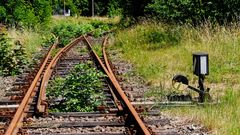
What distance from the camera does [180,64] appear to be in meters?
11.7

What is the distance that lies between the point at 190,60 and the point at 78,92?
196 inches

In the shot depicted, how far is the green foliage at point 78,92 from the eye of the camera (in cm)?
721

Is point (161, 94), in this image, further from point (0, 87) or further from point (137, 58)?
point (137, 58)

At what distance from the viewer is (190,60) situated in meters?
12.0

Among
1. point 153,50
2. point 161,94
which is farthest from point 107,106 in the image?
point 153,50

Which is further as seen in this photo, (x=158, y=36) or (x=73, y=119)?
(x=158, y=36)

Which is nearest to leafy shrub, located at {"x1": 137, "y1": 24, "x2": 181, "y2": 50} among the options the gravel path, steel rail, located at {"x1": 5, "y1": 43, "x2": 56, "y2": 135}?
the gravel path

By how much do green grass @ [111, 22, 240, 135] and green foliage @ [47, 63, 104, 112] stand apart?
1.06 metres

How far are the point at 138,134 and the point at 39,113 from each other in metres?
1.59

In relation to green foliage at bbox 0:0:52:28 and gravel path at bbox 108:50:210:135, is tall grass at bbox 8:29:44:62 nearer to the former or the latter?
green foliage at bbox 0:0:52:28

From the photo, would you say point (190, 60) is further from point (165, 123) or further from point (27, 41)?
point (27, 41)

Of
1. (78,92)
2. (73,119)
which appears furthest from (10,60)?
(73,119)

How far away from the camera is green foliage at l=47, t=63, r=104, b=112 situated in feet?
23.7

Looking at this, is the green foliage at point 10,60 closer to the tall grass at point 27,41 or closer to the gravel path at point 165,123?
the gravel path at point 165,123
